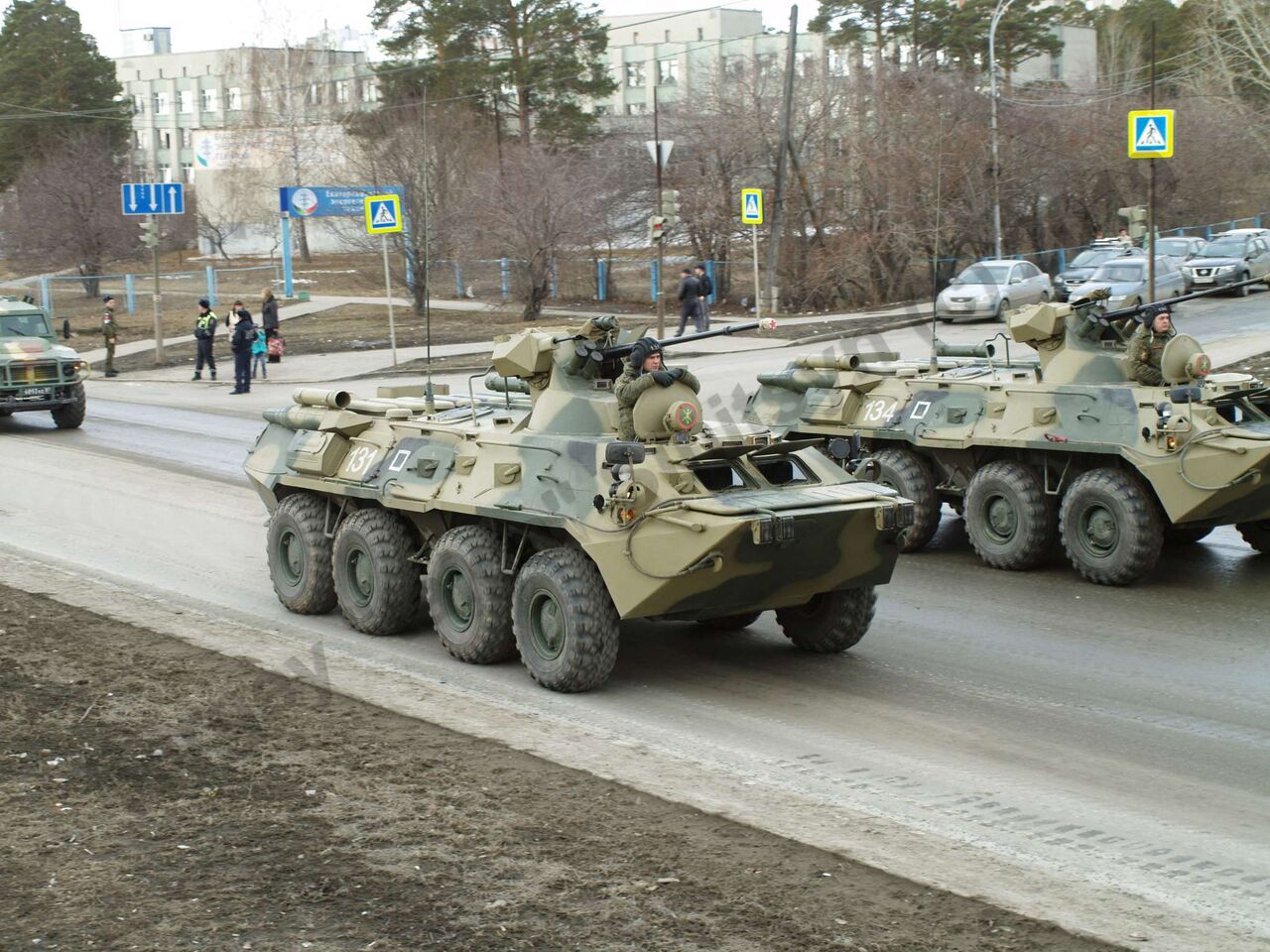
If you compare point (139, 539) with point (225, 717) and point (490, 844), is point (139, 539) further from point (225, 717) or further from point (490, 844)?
point (490, 844)

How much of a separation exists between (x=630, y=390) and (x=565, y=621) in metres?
1.42

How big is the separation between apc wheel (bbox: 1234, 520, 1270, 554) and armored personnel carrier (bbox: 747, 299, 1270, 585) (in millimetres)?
12

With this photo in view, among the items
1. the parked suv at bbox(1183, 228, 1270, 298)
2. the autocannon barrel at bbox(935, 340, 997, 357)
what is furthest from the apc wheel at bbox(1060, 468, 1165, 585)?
the parked suv at bbox(1183, 228, 1270, 298)

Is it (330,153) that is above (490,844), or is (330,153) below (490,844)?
above

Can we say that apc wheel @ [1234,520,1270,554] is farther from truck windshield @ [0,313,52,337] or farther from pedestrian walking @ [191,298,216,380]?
pedestrian walking @ [191,298,216,380]

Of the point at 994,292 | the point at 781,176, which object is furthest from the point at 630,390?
the point at 781,176

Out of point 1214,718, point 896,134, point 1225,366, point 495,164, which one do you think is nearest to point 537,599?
point 1214,718

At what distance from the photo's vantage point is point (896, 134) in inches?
1506

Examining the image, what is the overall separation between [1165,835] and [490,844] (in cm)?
286

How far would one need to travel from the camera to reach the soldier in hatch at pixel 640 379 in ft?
31.1

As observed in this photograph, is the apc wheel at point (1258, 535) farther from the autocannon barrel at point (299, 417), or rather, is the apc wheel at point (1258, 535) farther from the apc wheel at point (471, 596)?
the autocannon barrel at point (299, 417)

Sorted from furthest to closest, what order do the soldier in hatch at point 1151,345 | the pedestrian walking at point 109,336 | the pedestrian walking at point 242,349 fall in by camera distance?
the pedestrian walking at point 109,336 → the pedestrian walking at point 242,349 → the soldier in hatch at point 1151,345

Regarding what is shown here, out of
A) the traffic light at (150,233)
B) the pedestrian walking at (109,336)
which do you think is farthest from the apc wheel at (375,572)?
the traffic light at (150,233)

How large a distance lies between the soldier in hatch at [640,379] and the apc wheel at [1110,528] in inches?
155
